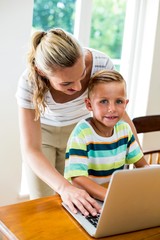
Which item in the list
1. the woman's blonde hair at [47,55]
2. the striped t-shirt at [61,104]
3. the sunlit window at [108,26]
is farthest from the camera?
the sunlit window at [108,26]

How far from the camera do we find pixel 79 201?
1.26 metres

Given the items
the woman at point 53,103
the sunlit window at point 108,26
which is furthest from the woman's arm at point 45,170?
the sunlit window at point 108,26

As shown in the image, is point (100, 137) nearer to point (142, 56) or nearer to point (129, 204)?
point (129, 204)

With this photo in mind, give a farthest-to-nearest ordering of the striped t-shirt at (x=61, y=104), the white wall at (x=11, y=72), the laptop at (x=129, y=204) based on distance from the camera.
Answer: the white wall at (x=11, y=72), the striped t-shirt at (x=61, y=104), the laptop at (x=129, y=204)

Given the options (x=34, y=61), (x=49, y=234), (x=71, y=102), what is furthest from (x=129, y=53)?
(x=49, y=234)

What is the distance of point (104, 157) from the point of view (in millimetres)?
1493

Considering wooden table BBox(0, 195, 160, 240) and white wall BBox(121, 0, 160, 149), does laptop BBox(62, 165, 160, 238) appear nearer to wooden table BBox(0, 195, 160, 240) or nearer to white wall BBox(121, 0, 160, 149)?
wooden table BBox(0, 195, 160, 240)

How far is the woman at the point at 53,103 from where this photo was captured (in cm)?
144

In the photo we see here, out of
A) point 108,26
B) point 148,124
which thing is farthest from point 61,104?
point 108,26

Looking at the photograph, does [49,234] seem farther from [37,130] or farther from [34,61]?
[34,61]

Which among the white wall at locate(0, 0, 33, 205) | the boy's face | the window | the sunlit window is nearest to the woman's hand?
the boy's face

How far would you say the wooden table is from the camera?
1.13 meters

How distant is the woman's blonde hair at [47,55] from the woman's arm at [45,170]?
0.15 feet

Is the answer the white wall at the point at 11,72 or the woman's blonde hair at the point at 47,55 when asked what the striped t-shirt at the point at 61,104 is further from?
the white wall at the point at 11,72
